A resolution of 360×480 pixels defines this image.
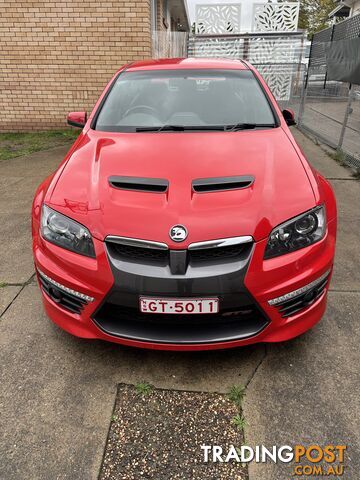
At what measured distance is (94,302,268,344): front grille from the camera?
1929 millimetres

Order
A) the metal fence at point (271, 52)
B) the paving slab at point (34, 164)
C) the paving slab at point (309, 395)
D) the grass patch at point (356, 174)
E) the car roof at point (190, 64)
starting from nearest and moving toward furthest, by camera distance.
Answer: the paving slab at point (309, 395) → the car roof at point (190, 64) → the grass patch at point (356, 174) → the paving slab at point (34, 164) → the metal fence at point (271, 52)

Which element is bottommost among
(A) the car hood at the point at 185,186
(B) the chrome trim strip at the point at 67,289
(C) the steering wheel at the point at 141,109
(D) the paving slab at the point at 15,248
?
(D) the paving slab at the point at 15,248

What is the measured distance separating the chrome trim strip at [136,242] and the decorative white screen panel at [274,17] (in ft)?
50.0

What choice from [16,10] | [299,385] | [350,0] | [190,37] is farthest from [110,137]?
[350,0]

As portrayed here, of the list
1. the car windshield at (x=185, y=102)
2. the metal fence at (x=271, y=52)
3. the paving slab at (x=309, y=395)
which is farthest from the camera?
the metal fence at (x=271, y=52)

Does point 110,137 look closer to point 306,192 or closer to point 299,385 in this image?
point 306,192

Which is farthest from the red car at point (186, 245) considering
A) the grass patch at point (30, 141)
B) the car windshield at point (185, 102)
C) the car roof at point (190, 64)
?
the grass patch at point (30, 141)

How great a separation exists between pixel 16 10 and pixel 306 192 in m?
7.88

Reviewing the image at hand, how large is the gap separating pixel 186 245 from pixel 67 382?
103cm

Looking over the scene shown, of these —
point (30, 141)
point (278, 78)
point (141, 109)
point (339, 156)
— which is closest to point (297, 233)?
point (141, 109)

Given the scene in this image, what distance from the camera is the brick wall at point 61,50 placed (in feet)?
24.3

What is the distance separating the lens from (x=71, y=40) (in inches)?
301

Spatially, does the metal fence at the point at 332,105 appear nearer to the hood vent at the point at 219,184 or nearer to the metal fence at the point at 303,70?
the metal fence at the point at 303,70

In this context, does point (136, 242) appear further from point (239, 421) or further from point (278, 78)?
point (278, 78)
